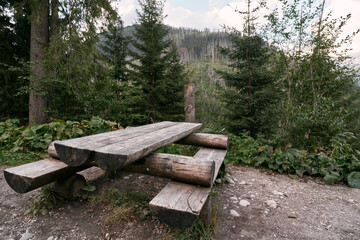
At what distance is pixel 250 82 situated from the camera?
5508mm

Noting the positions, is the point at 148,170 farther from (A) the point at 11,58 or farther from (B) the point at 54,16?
(A) the point at 11,58

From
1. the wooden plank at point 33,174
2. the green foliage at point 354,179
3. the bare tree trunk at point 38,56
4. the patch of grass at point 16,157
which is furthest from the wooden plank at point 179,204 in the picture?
the bare tree trunk at point 38,56

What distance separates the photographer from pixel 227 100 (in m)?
5.79

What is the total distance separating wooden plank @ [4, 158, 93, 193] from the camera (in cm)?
167

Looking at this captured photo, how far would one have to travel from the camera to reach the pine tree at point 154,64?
28.4 feet

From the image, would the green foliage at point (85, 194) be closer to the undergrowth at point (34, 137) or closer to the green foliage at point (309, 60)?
the undergrowth at point (34, 137)

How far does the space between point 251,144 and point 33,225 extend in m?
3.87

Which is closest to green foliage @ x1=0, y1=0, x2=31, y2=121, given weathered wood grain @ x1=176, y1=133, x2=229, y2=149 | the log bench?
the log bench

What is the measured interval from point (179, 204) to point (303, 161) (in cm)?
312

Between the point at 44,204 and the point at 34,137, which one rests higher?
the point at 34,137

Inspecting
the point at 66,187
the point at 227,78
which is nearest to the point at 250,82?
the point at 227,78

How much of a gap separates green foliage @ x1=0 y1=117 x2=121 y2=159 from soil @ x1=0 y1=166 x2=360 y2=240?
1102 millimetres

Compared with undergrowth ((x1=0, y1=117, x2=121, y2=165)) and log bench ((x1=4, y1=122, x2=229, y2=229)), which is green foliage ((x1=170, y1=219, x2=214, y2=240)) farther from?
undergrowth ((x1=0, y1=117, x2=121, y2=165))

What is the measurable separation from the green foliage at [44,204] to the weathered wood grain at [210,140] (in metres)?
2.12
